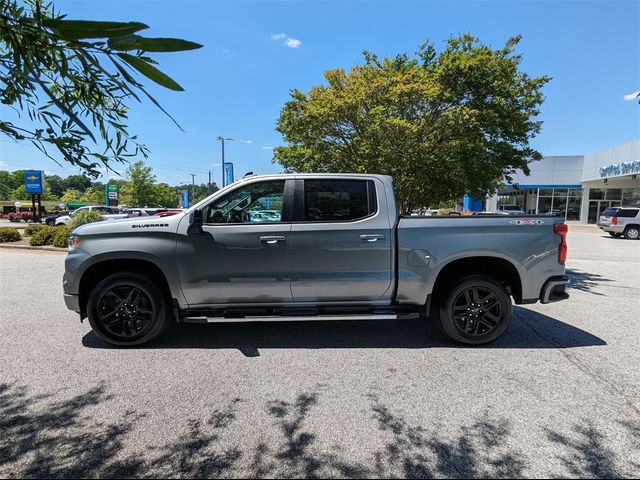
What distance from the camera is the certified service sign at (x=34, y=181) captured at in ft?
110

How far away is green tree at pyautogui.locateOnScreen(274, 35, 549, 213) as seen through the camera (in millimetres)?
7777

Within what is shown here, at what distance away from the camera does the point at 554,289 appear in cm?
455

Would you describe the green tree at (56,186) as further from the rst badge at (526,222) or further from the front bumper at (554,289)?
the front bumper at (554,289)

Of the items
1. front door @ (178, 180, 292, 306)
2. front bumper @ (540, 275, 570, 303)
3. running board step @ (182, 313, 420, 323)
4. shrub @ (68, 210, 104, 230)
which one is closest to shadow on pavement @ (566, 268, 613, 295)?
front bumper @ (540, 275, 570, 303)

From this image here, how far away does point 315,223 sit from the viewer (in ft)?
14.8

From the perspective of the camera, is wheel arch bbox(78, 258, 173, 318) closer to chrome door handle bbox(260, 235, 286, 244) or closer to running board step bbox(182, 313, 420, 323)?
running board step bbox(182, 313, 420, 323)

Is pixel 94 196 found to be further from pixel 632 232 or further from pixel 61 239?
pixel 632 232

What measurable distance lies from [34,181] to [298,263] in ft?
125

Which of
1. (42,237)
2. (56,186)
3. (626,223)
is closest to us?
(42,237)

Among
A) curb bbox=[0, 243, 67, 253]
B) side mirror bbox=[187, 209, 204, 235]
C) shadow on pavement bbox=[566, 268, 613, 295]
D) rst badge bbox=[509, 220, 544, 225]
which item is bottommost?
curb bbox=[0, 243, 67, 253]

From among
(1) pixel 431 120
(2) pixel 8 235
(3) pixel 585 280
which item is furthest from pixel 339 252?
(2) pixel 8 235

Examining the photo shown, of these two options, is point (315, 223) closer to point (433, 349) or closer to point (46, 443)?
point (433, 349)

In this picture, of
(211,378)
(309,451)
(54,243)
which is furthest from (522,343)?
(54,243)

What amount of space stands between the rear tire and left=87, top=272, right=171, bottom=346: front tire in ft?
83.0
